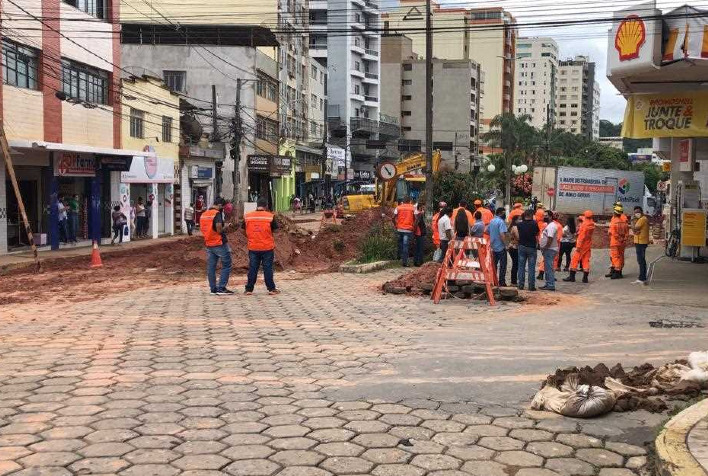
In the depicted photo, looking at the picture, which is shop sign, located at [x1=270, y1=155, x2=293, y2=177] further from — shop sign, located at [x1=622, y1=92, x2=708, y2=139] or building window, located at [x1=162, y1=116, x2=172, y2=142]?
shop sign, located at [x1=622, y1=92, x2=708, y2=139]

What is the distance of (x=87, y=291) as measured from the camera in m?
13.9

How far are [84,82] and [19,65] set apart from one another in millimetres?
3980

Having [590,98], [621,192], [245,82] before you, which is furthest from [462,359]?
[590,98]

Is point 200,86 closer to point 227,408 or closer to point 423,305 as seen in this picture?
point 423,305

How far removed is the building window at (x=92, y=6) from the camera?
24413mm

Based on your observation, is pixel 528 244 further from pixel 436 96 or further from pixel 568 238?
pixel 436 96

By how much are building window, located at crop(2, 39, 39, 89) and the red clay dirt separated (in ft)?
18.8

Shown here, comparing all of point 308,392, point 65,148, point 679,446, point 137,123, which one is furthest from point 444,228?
point 137,123

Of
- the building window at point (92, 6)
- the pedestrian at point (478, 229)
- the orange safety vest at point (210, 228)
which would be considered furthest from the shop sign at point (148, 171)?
the pedestrian at point (478, 229)

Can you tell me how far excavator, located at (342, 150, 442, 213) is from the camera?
77.6 feet

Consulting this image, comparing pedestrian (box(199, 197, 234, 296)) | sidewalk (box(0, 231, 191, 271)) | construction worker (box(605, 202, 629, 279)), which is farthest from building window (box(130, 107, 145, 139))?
construction worker (box(605, 202, 629, 279))

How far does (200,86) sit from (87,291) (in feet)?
131

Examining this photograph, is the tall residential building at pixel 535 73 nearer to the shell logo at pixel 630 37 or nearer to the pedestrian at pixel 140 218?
the pedestrian at pixel 140 218

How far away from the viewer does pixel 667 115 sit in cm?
1404
